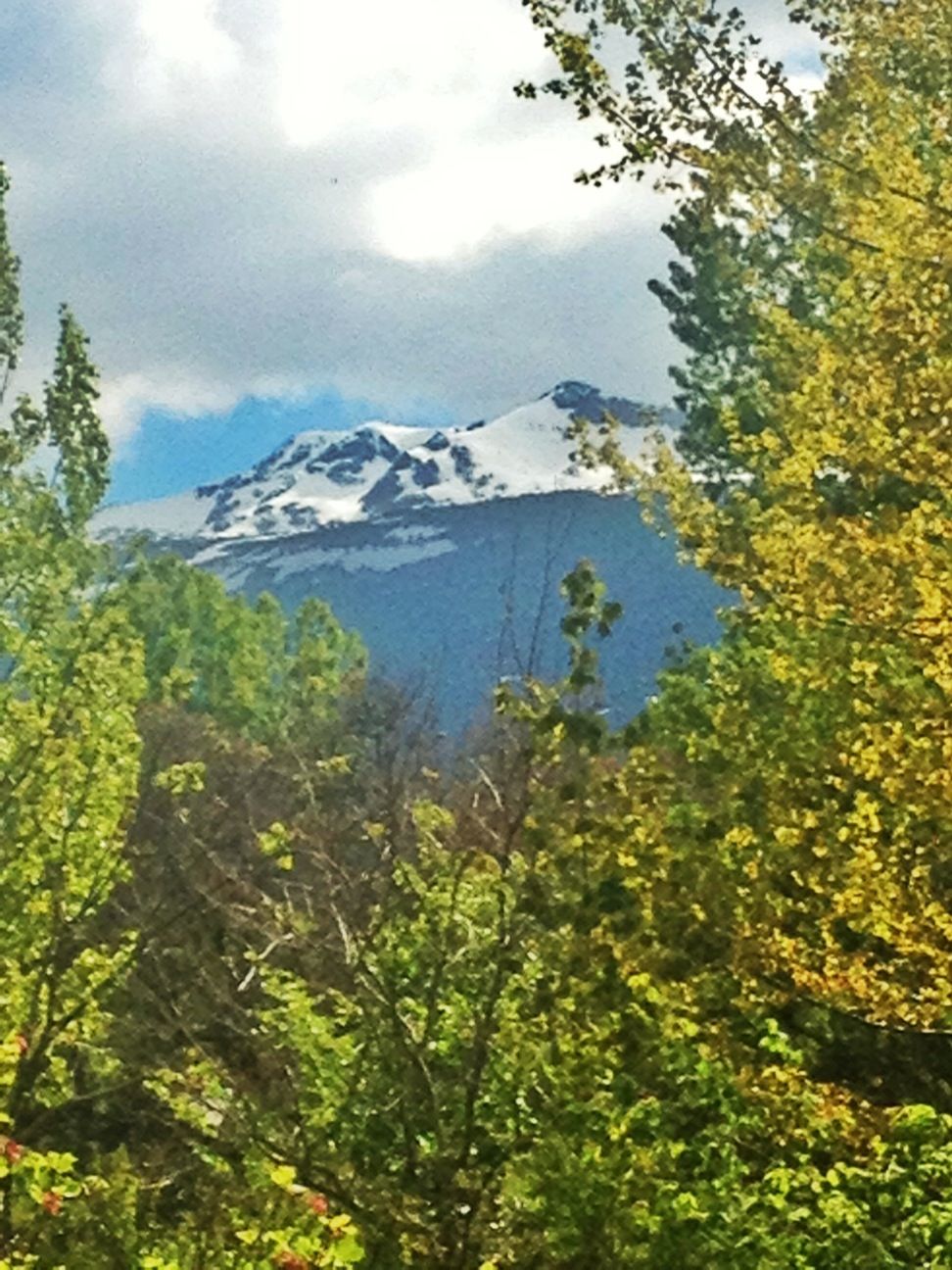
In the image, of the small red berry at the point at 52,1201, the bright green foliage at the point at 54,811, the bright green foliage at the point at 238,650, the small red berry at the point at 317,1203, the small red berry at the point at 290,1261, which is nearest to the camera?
the small red berry at the point at 290,1261

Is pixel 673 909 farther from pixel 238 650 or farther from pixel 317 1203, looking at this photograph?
pixel 238 650

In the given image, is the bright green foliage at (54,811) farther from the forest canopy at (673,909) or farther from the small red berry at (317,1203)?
the small red berry at (317,1203)

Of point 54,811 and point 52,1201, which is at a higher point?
point 54,811

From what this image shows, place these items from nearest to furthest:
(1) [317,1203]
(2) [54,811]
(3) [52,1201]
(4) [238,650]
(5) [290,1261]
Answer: (5) [290,1261]
(3) [52,1201]
(1) [317,1203]
(2) [54,811]
(4) [238,650]

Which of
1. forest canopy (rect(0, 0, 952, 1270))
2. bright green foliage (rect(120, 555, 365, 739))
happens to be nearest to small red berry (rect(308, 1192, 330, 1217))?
forest canopy (rect(0, 0, 952, 1270))

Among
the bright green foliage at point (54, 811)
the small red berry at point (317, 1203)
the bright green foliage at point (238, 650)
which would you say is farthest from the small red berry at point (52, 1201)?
the bright green foliage at point (238, 650)

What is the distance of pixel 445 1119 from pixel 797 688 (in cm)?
435

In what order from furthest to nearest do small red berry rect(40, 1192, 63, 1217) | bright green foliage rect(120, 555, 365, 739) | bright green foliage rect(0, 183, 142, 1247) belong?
→ bright green foliage rect(120, 555, 365, 739), bright green foliage rect(0, 183, 142, 1247), small red berry rect(40, 1192, 63, 1217)

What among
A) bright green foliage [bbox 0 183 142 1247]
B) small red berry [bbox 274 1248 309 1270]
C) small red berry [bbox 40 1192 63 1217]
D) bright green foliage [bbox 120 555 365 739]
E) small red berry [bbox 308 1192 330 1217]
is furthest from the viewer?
bright green foliage [bbox 120 555 365 739]

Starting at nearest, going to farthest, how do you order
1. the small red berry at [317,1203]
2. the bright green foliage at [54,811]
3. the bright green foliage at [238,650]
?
the small red berry at [317,1203]
the bright green foliage at [54,811]
the bright green foliage at [238,650]

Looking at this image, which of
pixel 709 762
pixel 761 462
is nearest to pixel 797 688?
pixel 709 762

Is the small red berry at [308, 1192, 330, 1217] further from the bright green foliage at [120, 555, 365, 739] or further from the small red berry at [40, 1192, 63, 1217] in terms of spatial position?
the bright green foliage at [120, 555, 365, 739]

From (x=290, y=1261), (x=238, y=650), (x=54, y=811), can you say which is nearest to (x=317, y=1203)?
(x=290, y=1261)

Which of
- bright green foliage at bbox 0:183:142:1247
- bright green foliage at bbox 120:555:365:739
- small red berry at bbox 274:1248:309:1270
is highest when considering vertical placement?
bright green foliage at bbox 120:555:365:739
